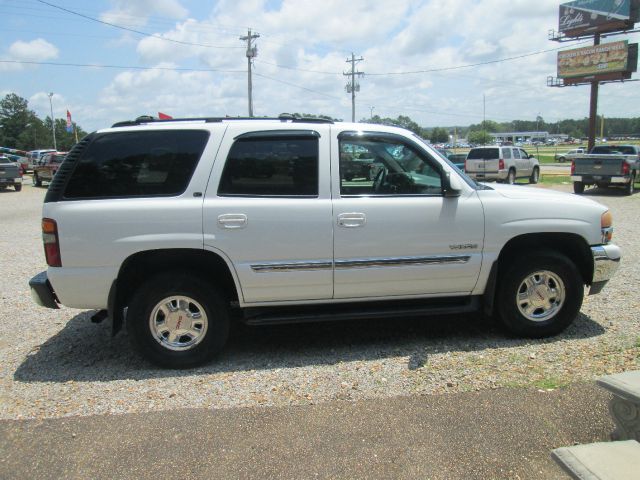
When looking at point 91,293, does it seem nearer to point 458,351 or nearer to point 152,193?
point 152,193

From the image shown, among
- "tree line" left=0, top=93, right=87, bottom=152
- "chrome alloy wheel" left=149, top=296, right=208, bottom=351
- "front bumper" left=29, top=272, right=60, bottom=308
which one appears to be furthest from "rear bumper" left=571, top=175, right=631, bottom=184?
"tree line" left=0, top=93, right=87, bottom=152

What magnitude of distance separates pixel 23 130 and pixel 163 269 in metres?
118

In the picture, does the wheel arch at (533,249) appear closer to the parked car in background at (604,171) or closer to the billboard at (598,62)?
the parked car in background at (604,171)

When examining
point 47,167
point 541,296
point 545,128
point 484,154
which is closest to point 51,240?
point 541,296

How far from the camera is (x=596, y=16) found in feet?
136

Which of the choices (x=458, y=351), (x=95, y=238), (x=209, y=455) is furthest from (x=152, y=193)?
(x=458, y=351)

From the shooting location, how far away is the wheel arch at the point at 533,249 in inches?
179

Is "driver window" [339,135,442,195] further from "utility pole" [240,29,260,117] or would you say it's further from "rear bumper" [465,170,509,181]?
"utility pole" [240,29,260,117]

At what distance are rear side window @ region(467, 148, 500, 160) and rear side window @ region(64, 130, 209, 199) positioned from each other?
2218 cm

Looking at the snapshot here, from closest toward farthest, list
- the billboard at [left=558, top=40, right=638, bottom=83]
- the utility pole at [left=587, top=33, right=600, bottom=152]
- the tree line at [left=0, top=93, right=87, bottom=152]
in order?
the billboard at [left=558, top=40, right=638, bottom=83] → the utility pole at [left=587, top=33, right=600, bottom=152] → the tree line at [left=0, top=93, right=87, bottom=152]

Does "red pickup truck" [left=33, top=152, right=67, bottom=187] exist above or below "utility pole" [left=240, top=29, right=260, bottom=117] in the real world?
below

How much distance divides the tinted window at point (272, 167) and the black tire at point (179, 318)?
83 cm

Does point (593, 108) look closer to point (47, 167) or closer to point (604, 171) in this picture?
point (604, 171)

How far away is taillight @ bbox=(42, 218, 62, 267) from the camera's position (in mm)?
3945
